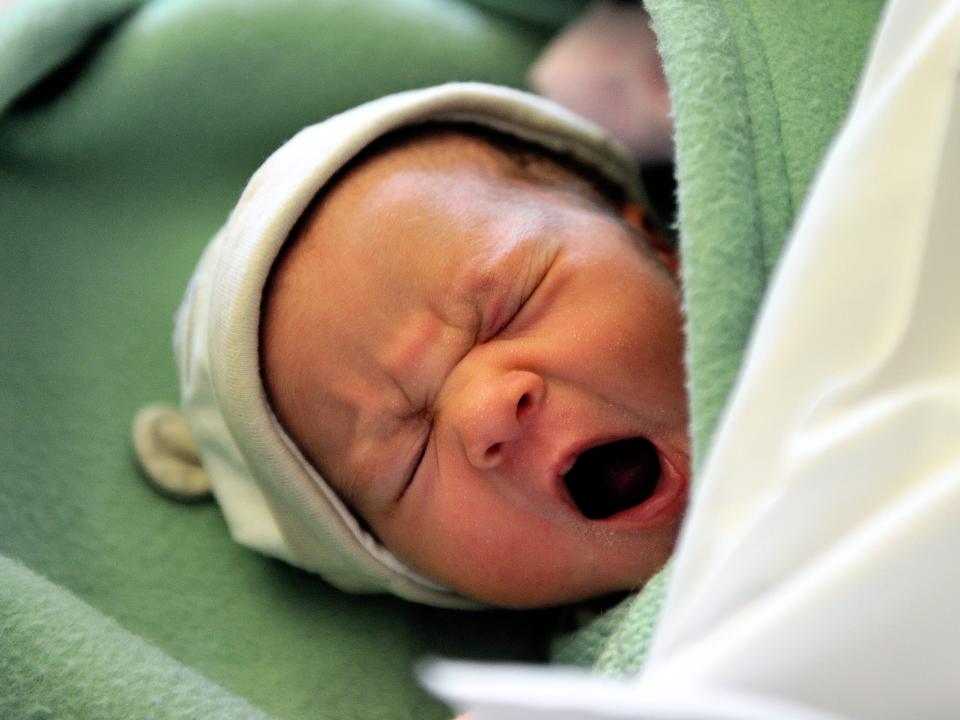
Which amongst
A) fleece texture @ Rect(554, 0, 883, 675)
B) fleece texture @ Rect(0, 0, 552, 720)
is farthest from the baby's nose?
fleece texture @ Rect(0, 0, 552, 720)

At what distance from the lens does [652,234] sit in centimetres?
94

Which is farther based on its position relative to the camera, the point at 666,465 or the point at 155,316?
the point at 155,316

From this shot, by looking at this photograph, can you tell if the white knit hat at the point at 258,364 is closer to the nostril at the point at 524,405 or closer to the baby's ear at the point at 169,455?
the baby's ear at the point at 169,455

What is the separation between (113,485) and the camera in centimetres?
93

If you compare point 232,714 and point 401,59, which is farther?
point 401,59

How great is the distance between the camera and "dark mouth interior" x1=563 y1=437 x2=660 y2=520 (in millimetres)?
759

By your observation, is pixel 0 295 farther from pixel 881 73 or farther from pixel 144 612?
pixel 881 73

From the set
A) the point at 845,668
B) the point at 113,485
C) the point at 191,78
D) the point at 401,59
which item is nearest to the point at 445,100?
the point at 401,59

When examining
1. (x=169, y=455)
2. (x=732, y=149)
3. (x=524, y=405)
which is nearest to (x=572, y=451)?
A: (x=524, y=405)

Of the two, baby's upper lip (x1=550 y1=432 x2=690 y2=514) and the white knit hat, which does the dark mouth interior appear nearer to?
baby's upper lip (x1=550 y1=432 x2=690 y2=514)

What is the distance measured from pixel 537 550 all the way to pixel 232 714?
231 mm

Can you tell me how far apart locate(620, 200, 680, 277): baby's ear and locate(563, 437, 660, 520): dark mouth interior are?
6.5 inches

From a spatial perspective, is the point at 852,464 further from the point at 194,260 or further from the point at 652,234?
the point at 194,260

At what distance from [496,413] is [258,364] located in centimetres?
22
